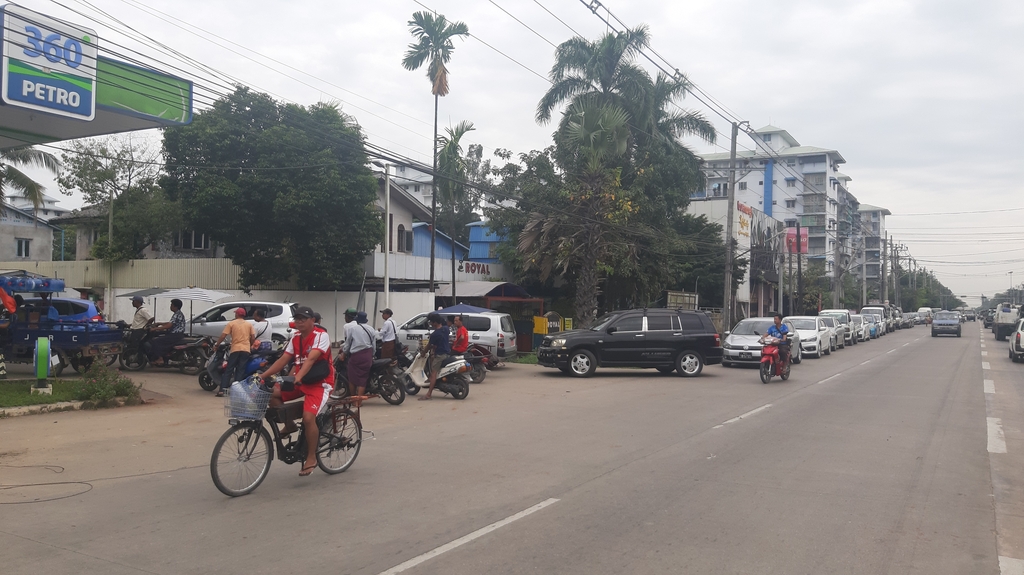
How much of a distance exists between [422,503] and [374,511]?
482mm

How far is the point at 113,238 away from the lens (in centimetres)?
3553

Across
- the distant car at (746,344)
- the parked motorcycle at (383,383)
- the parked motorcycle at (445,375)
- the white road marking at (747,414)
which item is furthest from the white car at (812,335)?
the parked motorcycle at (383,383)

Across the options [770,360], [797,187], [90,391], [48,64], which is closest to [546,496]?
[90,391]

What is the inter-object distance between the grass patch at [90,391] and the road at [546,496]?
453 millimetres

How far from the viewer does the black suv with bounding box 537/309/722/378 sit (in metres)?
20.4

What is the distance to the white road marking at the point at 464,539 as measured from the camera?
5.25m

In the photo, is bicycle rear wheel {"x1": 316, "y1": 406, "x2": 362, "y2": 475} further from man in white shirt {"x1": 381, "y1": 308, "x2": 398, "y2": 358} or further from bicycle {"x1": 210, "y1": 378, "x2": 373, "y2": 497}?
man in white shirt {"x1": 381, "y1": 308, "x2": 398, "y2": 358}

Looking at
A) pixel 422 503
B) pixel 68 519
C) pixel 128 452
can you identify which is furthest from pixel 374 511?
pixel 128 452

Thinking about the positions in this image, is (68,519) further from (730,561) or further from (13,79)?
(13,79)

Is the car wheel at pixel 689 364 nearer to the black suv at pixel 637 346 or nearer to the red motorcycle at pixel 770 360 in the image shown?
the black suv at pixel 637 346

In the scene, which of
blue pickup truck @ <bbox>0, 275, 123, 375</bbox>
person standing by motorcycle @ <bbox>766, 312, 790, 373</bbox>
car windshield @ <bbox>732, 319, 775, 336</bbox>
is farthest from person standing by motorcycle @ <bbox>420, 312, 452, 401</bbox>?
car windshield @ <bbox>732, 319, 775, 336</bbox>

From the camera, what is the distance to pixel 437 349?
50.6 feet

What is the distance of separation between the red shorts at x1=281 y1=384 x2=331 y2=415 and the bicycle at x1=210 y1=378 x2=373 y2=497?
8 centimetres

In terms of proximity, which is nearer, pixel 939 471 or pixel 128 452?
pixel 939 471
